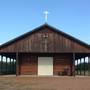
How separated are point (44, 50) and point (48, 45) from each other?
78 centimetres

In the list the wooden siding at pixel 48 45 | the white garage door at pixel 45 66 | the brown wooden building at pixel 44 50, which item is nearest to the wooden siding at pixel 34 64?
the brown wooden building at pixel 44 50

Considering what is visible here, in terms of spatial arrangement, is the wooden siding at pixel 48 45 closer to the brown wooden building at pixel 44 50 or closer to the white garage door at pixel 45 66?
the brown wooden building at pixel 44 50

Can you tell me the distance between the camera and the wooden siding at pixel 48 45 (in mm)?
38312

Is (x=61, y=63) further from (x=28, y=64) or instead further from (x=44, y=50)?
(x=28, y=64)

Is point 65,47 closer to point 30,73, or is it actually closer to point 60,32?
point 60,32

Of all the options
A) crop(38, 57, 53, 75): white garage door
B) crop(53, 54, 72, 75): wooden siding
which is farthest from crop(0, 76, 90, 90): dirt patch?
crop(53, 54, 72, 75): wooden siding

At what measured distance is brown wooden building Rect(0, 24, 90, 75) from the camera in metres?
38.3

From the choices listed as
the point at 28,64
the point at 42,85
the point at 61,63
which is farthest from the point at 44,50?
the point at 42,85

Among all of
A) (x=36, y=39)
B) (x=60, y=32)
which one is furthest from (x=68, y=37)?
(x=36, y=39)

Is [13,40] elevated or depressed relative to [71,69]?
elevated

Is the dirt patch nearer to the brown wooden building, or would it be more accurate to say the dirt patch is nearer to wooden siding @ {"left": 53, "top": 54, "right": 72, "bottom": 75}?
the brown wooden building

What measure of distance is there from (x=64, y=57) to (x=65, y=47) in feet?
8.92

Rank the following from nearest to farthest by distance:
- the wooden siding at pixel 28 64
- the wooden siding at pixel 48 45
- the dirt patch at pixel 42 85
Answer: the dirt patch at pixel 42 85 < the wooden siding at pixel 48 45 < the wooden siding at pixel 28 64

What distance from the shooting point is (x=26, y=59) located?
40656 mm
